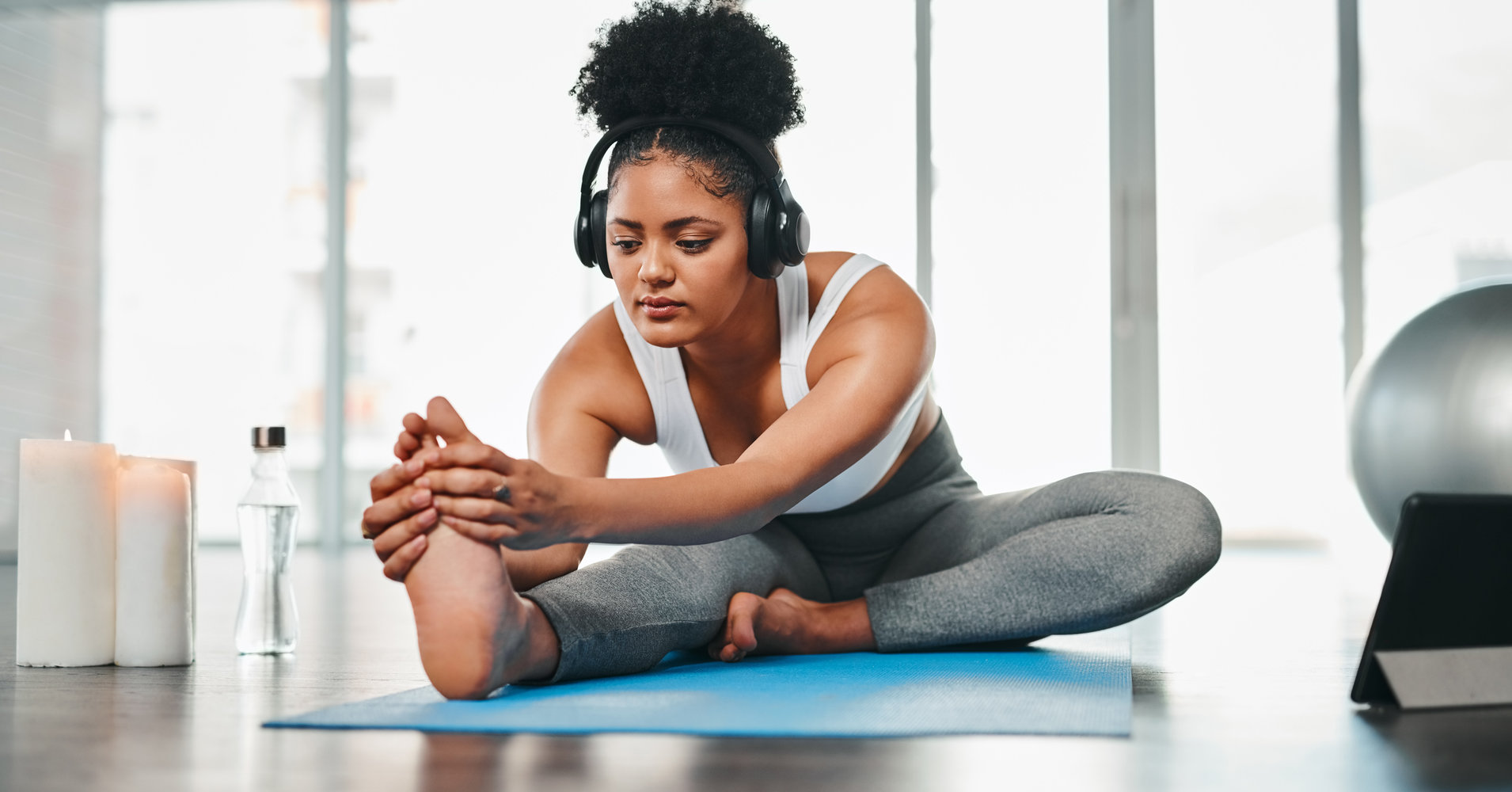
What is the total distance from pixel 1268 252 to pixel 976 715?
3.85m

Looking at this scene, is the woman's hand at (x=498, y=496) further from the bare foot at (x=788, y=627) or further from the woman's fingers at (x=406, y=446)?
the bare foot at (x=788, y=627)

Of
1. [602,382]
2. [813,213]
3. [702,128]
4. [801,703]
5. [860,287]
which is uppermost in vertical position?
[813,213]

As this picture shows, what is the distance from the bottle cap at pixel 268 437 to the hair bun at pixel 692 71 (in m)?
0.47

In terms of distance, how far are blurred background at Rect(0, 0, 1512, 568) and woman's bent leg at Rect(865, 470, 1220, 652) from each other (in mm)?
2986

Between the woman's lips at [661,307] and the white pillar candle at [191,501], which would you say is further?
the white pillar candle at [191,501]

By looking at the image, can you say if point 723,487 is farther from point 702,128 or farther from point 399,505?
point 702,128

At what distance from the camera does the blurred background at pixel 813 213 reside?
14.0ft

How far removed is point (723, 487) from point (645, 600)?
220 mm

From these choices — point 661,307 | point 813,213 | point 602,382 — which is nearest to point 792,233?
point 661,307

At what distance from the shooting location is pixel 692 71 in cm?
120

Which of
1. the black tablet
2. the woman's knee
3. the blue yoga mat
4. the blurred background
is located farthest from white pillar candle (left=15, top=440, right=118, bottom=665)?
the blurred background

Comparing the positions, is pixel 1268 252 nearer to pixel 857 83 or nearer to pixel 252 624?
pixel 857 83

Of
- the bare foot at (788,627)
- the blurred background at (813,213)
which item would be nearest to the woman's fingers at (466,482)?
the bare foot at (788,627)

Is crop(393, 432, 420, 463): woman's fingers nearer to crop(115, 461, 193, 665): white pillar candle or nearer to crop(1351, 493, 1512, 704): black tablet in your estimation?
crop(115, 461, 193, 665): white pillar candle
